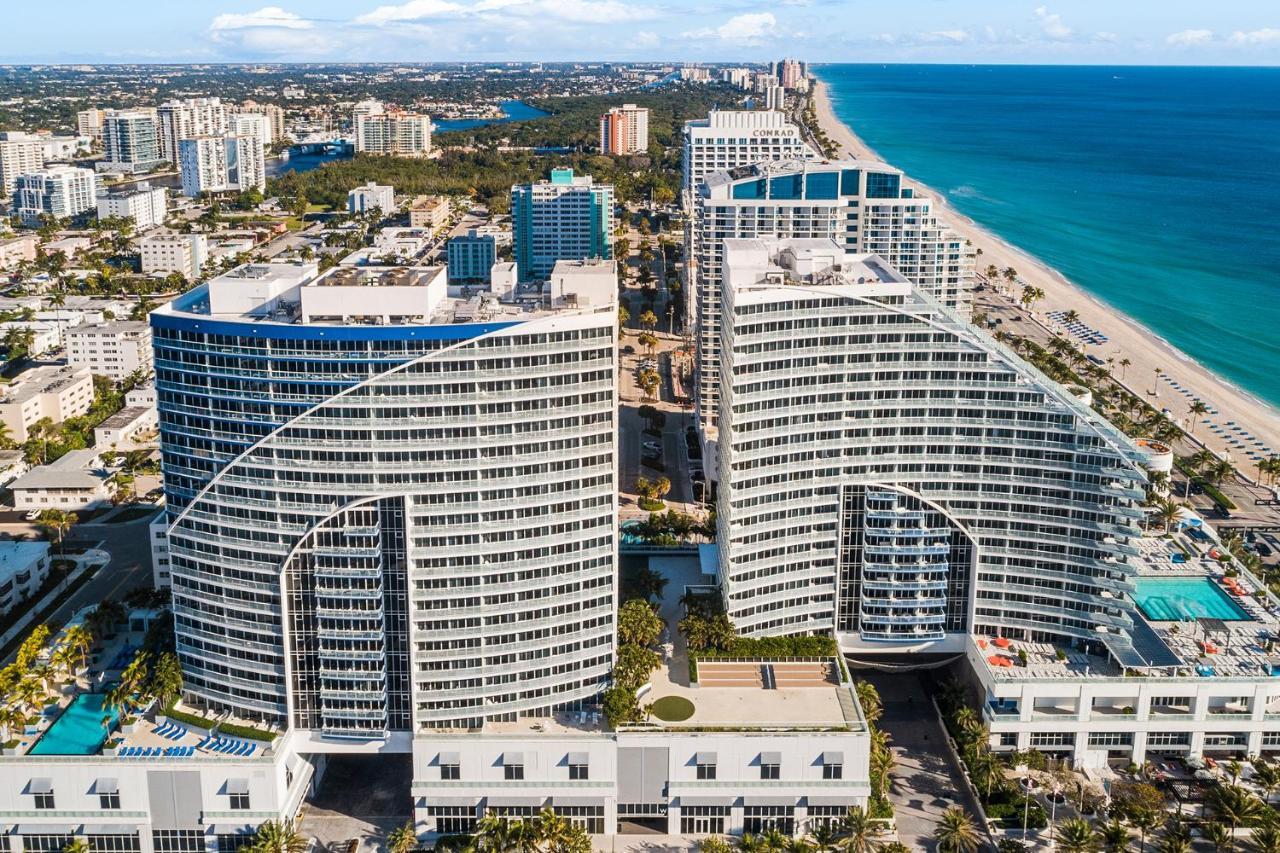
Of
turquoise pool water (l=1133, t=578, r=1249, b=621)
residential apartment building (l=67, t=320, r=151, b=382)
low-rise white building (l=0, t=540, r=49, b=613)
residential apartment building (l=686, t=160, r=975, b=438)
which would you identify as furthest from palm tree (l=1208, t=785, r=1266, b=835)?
residential apartment building (l=67, t=320, r=151, b=382)

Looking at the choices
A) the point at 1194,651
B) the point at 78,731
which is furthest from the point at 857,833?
the point at 78,731

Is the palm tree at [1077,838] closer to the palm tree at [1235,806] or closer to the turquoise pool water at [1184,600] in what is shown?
the palm tree at [1235,806]

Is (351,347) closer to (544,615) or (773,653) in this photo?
(544,615)

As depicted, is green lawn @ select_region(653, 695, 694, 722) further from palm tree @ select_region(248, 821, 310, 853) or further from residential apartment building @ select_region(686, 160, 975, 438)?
residential apartment building @ select_region(686, 160, 975, 438)

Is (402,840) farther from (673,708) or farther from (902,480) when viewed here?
(902,480)

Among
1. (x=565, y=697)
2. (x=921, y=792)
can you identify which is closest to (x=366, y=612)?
(x=565, y=697)

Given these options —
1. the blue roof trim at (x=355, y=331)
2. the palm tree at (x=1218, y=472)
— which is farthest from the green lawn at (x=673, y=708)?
the palm tree at (x=1218, y=472)
